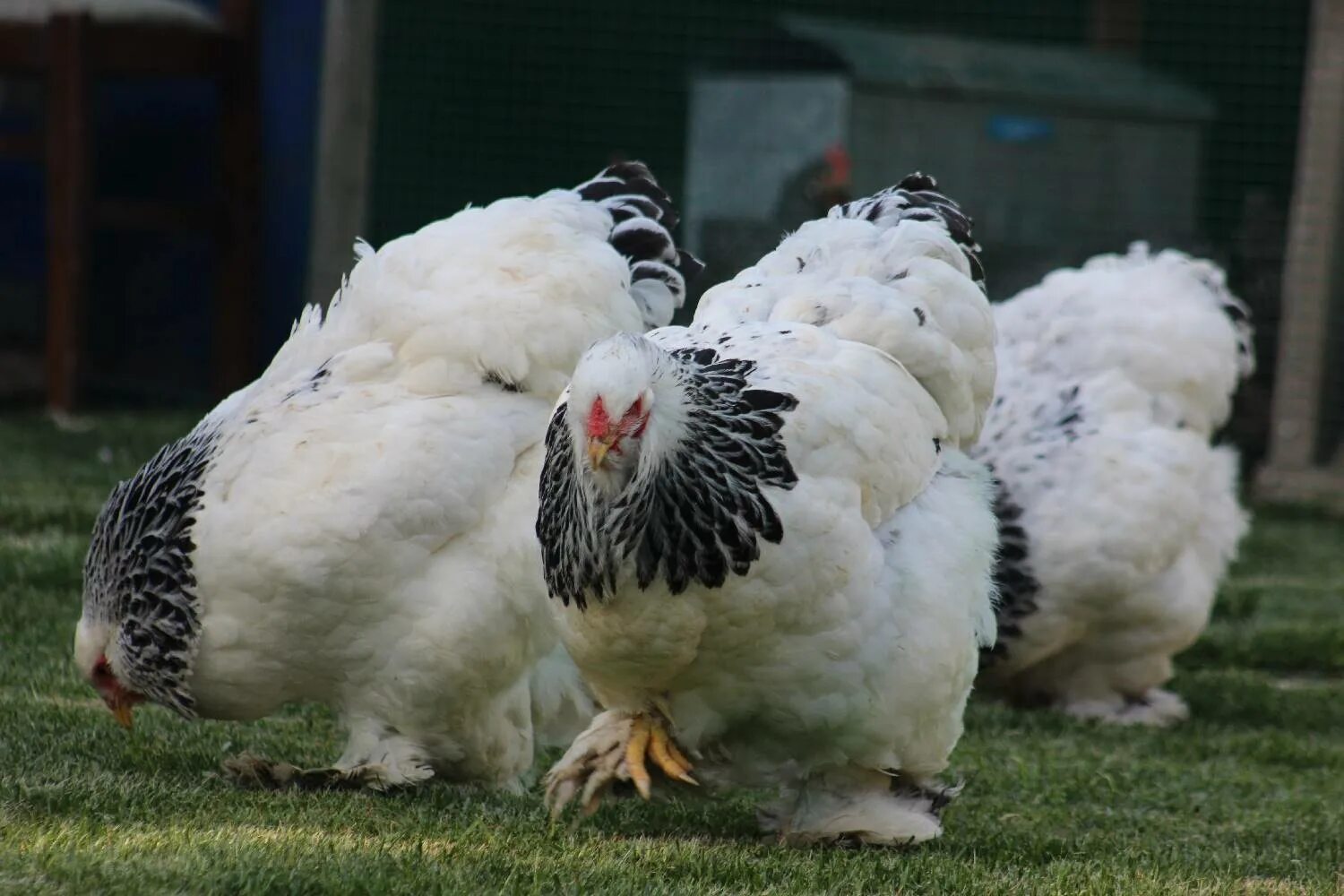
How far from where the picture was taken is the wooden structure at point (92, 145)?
8266 millimetres

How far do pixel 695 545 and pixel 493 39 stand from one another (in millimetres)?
6795

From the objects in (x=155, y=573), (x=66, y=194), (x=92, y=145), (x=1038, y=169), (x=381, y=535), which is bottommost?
(x=155, y=573)

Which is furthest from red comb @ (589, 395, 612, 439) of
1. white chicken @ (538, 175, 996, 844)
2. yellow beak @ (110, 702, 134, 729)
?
yellow beak @ (110, 702, 134, 729)

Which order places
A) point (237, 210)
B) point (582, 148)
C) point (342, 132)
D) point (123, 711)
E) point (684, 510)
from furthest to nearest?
point (582, 148) → point (237, 210) → point (342, 132) → point (123, 711) → point (684, 510)

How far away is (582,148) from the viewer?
31.8 feet

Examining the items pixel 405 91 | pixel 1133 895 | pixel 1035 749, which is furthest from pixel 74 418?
pixel 1133 895

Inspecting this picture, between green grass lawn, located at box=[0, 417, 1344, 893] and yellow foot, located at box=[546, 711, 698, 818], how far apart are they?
81 millimetres

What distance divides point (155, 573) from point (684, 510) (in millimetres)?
1251

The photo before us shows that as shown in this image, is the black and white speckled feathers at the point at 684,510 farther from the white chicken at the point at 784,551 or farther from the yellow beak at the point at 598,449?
the yellow beak at the point at 598,449

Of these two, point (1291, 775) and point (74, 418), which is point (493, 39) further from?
point (1291, 775)

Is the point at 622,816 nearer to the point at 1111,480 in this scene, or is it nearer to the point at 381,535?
the point at 381,535

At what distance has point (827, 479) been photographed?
11.0ft

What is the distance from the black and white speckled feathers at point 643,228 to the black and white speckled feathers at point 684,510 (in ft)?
3.73

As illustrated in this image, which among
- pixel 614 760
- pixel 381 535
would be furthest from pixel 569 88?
pixel 614 760
